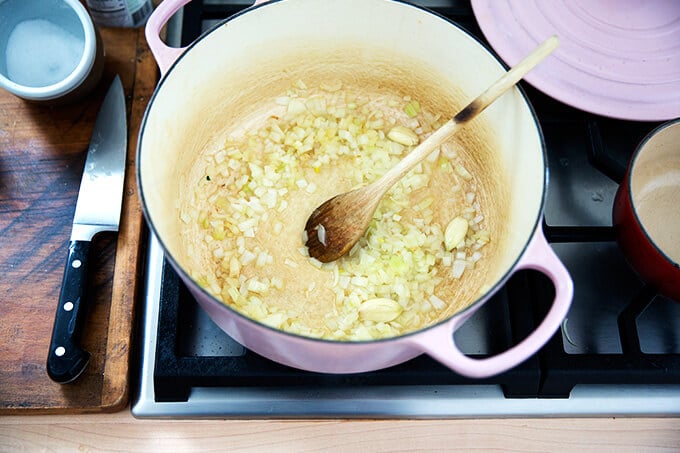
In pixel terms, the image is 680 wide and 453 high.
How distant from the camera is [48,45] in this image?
83 centimetres

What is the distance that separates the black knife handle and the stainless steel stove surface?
0.25 feet

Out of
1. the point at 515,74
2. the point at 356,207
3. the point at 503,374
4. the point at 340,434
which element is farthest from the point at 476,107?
the point at 340,434

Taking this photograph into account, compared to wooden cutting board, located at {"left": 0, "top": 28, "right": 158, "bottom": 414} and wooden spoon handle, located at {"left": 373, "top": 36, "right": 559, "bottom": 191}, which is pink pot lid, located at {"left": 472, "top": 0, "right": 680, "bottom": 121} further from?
wooden cutting board, located at {"left": 0, "top": 28, "right": 158, "bottom": 414}

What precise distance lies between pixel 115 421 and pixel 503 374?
0.43m

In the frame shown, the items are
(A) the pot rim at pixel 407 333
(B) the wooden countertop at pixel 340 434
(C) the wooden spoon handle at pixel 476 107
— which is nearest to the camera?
(A) the pot rim at pixel 407 333

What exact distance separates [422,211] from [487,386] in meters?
0.22

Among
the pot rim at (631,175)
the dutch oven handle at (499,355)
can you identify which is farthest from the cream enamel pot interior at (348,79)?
the pot rim at (631,175)

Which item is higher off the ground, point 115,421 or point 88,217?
point 88,217

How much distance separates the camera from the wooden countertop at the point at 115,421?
744 millimetres

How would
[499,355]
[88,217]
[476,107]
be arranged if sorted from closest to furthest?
[499,355] → [476,107] → [88,217]

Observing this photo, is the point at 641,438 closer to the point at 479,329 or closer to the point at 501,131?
the point at 479,329

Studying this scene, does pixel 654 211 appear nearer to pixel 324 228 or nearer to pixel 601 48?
pixel 601 48

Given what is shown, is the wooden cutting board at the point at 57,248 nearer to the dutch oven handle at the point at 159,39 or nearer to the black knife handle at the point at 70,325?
the black knife handle at the point at 70,325

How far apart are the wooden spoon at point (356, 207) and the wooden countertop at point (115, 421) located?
0.20 m
